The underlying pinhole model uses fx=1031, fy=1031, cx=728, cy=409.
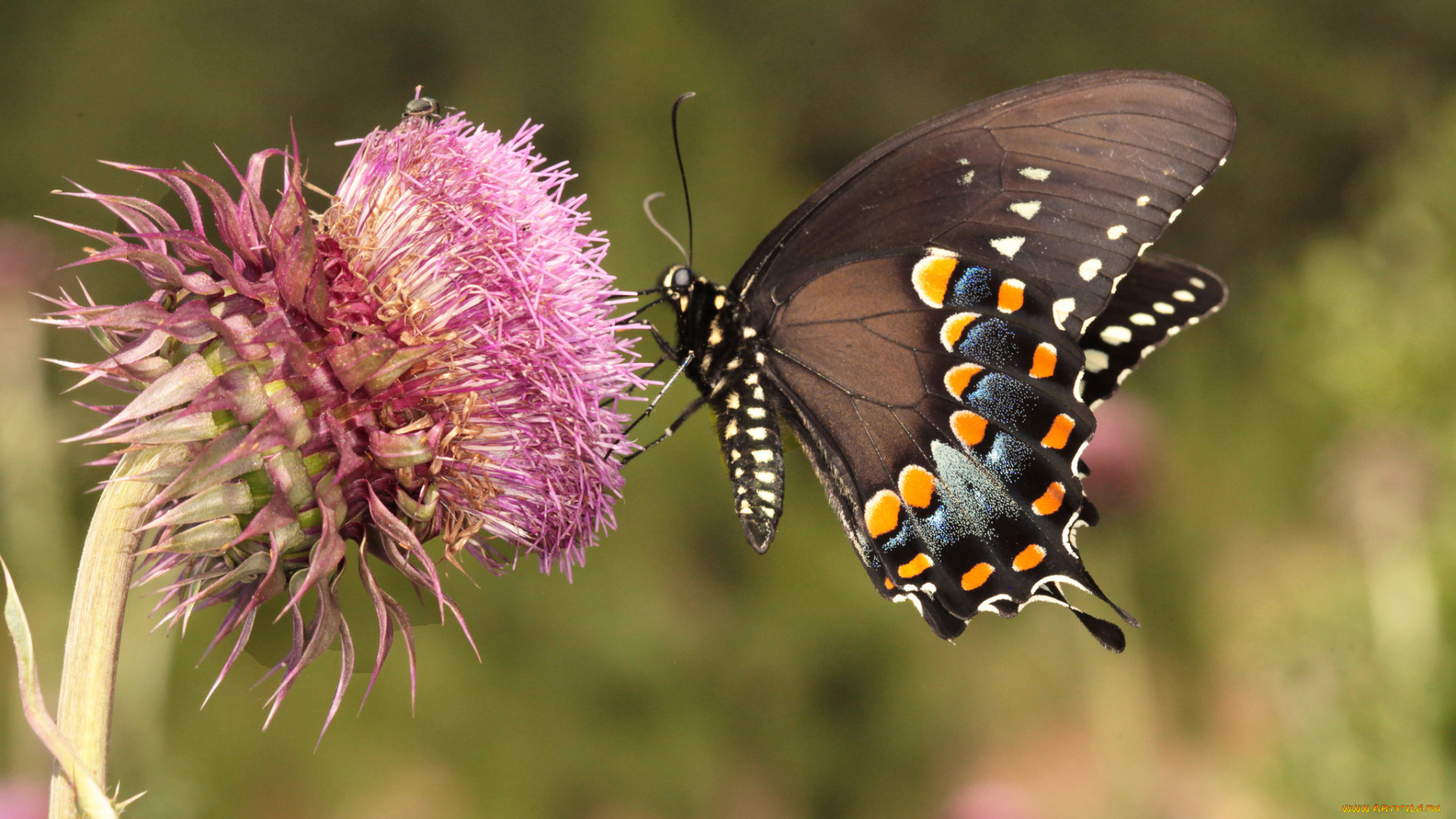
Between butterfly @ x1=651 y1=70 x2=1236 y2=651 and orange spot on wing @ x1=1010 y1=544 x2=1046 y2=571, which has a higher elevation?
butterfly @ x1=651 y1=70 x2=1236 y2=651

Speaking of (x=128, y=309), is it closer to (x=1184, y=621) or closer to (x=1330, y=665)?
(x=1330, y=665)

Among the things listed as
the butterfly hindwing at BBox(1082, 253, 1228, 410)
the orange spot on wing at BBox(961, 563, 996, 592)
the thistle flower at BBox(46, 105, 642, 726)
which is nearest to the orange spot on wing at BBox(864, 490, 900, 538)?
the orange spot on wing at BBox(961, 563, 996, 592)

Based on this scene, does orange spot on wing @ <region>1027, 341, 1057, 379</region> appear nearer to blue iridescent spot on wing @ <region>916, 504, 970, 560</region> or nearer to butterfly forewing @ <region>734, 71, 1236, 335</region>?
butterfly forewing @ <region>734, 71, 1236, 335</region>

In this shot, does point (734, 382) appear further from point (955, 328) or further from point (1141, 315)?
point (1141, 315)

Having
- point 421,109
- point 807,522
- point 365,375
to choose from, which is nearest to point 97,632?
point 365,375

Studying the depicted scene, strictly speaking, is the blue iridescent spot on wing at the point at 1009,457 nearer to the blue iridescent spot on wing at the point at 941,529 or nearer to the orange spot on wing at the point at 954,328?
the blue iridescent spot on wing at the point at 941,529

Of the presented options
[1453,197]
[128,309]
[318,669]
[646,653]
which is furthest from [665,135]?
[128,309]

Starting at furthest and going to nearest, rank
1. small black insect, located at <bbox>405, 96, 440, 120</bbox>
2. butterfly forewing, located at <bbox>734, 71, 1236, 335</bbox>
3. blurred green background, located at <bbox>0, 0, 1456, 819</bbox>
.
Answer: blurred green background, located at <bbox>0, 0, 1456, 819</bbox> < butterfly forewing, located at <bbox>734, 71, 1236, 335</bbox> < small black insect, located at <bbox>405, 96, 440, 120</bbox>
